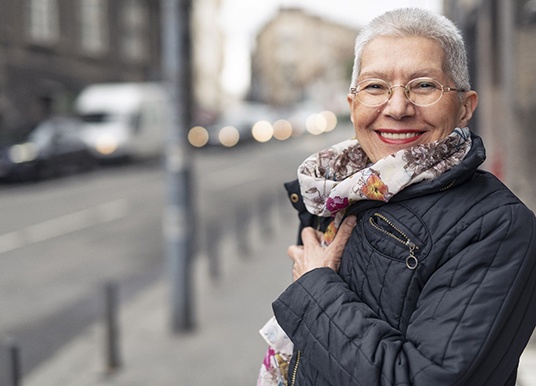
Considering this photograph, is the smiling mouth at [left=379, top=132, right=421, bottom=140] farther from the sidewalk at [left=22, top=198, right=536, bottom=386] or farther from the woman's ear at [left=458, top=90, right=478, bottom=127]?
the sidewalk at [left=22, top=198, right=536, bottom=386]

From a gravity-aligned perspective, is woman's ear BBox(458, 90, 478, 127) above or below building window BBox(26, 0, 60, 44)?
below

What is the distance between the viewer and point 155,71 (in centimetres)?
4134

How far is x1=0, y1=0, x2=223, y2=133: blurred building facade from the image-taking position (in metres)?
26.0

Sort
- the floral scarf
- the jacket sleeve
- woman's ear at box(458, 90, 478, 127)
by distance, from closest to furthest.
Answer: the jacket sleeve < the floral scarf < woman's ear at box(458, 90, 478, 127)

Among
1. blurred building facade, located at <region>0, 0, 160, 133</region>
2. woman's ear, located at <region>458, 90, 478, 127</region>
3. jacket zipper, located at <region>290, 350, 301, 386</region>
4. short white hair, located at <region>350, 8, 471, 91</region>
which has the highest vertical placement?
blurred building facade, located at <region>0, 0, 160, 133</region>

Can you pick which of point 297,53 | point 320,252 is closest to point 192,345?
point 320,252

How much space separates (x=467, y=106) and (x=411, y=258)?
1.36 feet

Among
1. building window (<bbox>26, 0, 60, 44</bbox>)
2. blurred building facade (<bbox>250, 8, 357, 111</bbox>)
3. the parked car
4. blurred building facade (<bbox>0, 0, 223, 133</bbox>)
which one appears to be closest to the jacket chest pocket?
blurred building facade (<bbox>0, 0, 223, 133</bbox>)

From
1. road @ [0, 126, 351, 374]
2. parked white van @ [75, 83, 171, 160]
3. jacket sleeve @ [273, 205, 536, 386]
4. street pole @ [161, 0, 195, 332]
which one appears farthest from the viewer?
parked white van @ [75, 83, 171, 160]

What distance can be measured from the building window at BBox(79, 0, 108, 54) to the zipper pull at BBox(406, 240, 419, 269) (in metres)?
33.0

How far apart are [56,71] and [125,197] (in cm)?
1609

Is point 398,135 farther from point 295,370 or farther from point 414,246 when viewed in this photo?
point 295,370

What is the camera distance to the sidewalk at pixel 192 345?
16.4ft

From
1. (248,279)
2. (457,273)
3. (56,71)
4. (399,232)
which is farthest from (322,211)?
(56,71)
